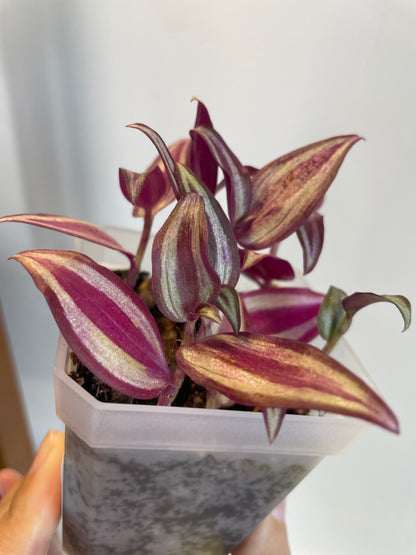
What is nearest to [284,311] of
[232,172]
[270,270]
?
[270,270]

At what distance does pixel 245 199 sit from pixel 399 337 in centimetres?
37

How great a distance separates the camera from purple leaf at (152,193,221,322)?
0.24 meters

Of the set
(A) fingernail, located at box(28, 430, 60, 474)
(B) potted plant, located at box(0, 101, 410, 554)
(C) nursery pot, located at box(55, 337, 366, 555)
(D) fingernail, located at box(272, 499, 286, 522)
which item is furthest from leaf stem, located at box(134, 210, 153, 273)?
(D) fingernail, located at box(272, 499, 286, 522)

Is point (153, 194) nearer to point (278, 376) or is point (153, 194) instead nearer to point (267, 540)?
point (278, 376)

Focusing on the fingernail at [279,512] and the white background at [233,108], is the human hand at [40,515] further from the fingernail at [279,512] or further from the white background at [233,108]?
the white background at [233,108]

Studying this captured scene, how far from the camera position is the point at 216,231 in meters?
0.27

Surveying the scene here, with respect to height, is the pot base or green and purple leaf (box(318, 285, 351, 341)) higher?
green and purple leaf (box(318, 285, 351, 341))

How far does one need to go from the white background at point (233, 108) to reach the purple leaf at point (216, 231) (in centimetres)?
28

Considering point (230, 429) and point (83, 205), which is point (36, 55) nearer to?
point (83, 205)

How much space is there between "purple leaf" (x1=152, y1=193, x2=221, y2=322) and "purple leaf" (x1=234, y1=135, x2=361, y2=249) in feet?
0.29

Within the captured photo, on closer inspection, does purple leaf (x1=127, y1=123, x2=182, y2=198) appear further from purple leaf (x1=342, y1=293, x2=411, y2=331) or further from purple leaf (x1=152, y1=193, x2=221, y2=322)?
purple leaf (x1=342, y1=293, x2=411, y2=331)

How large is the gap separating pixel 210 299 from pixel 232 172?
10 centimetres

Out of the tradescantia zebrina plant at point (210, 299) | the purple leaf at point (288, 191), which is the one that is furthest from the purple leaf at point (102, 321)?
the purple leaf at point (288, 191)

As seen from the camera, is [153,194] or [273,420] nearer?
[273,420]
